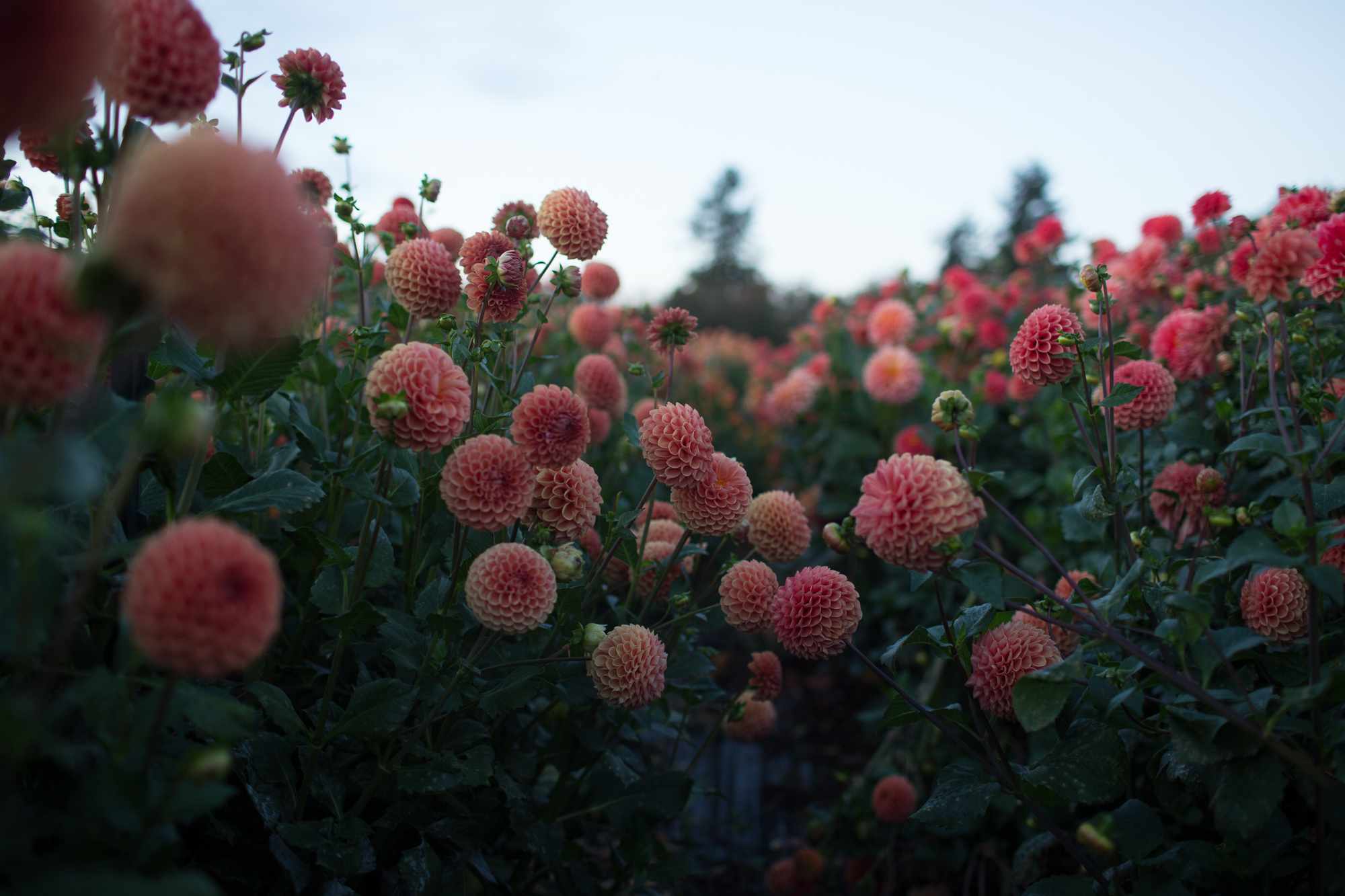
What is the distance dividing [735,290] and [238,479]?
16.6 m

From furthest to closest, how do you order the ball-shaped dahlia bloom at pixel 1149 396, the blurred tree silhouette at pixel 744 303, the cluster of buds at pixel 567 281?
1. the blurred tree silhouette at pixel 744 303
2. the ball-shaped dahlia bloom at pixel 1149 396
3. the cluster of buds at pixel 567 281

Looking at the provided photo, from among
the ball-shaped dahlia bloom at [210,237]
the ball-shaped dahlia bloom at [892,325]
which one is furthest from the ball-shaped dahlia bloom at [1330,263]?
the ball-shaped dahlia bloom at [892,325]

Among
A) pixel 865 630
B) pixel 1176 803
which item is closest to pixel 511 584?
pixel 1176 803

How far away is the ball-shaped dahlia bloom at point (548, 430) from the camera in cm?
119

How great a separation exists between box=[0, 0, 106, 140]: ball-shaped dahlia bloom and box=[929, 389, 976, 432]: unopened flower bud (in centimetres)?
128

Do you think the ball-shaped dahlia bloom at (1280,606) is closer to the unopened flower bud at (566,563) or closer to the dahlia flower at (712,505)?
the dahlia flower at (712,505)

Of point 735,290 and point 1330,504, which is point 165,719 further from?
point 735,290

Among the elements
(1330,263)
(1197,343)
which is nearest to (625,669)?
(1330,263)

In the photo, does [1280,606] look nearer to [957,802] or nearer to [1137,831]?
[1137,831]

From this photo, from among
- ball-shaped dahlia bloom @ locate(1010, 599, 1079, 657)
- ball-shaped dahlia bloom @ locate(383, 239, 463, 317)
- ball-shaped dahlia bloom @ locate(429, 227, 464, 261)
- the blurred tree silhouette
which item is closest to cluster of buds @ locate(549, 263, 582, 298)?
ball-shaped dahlia bloom @ locate(383, 239, 463, 317)

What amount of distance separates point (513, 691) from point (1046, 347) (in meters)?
1.26

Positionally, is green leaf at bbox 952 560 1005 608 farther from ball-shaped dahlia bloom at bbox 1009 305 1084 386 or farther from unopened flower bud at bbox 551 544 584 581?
unopened flower bud at bbox 551 544 584 581

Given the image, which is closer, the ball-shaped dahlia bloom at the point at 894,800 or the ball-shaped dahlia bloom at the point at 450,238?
the ball-shaped dahlia bloom at the point at 450,238

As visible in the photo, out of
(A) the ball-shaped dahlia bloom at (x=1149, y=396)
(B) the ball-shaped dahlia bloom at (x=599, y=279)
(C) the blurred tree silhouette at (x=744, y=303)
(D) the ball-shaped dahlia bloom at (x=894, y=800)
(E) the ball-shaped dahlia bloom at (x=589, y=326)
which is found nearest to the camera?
(A) the ball-shaped dahlia bloom at (x=1149, y=396)
